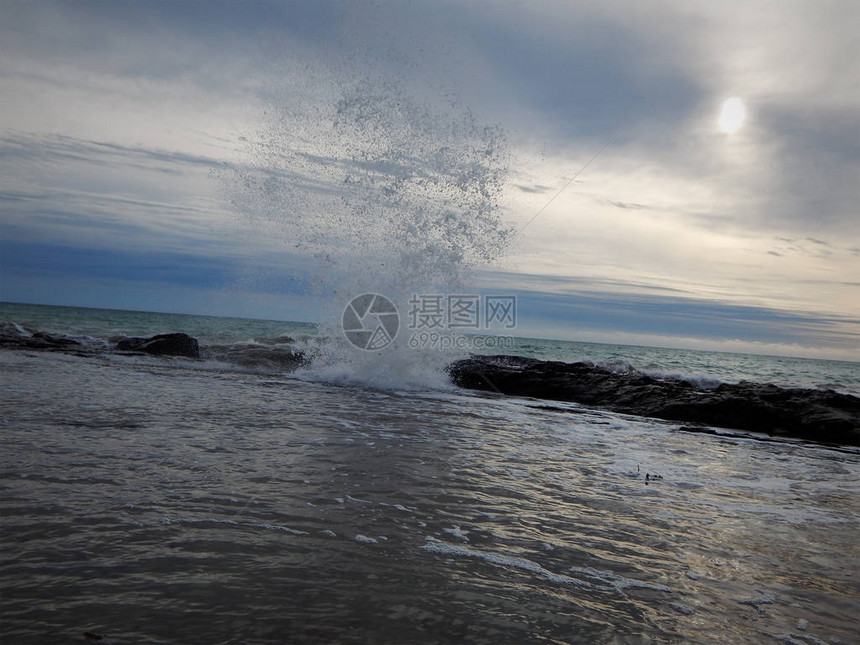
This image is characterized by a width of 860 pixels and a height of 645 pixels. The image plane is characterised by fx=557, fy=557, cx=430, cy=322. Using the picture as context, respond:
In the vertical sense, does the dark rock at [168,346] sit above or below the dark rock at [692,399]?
above

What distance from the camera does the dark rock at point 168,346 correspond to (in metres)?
16.5

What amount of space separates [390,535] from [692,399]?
1048 cm

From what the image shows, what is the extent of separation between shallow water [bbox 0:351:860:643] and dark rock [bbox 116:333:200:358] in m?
9.87

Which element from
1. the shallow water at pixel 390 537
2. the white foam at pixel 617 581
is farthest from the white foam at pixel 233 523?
the white foam at pixel 617 581

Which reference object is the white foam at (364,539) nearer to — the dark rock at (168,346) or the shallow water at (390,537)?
the shallow water at (390,537)

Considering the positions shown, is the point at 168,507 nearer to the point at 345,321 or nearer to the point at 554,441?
the point at 554,441

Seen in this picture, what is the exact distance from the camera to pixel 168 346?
16609 millimetres

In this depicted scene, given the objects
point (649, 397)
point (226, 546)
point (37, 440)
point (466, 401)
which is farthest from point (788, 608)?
point (649, 397)

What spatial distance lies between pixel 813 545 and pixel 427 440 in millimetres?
3792

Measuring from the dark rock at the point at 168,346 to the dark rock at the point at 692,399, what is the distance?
805cm

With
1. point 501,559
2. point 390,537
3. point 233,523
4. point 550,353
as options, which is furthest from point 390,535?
point 550,353

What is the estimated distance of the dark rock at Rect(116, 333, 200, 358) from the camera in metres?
16.5

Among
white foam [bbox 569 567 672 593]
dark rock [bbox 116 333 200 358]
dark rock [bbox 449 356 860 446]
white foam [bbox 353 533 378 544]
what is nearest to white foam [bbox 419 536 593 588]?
white foam [bbox 569 567 672 593]

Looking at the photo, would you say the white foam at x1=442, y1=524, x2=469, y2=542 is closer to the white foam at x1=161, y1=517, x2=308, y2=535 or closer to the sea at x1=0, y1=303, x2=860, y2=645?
the sea at x1=0, y1=303, x2=860, y2=645
